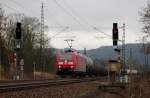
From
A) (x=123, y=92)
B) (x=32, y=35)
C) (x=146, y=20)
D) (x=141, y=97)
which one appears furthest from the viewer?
(x=32, y=35)

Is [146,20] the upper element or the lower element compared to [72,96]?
upper

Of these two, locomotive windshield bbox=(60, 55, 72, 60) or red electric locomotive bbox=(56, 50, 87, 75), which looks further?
locomotive windshield bbox=(60, 55, 72, 60)

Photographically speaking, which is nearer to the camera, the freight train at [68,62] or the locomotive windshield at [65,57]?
the freight train at [68,62]

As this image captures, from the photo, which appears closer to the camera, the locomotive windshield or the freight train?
Result: the freight train

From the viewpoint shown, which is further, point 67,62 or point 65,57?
point 65,57

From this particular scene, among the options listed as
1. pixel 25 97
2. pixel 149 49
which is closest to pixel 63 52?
pixel 149 49

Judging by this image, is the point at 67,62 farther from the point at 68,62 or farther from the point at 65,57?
the point at 65,57

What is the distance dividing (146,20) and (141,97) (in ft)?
95.0

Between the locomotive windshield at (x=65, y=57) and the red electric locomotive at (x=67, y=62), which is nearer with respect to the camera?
the red electric locomotive at (x=67, y=62)

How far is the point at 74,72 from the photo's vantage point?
65.8 meters

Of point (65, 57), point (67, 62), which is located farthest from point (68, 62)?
point (65, 57)

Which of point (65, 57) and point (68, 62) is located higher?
point (65, 57)

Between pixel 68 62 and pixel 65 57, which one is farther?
pixel 65 57

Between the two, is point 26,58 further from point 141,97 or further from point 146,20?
point 141,97
